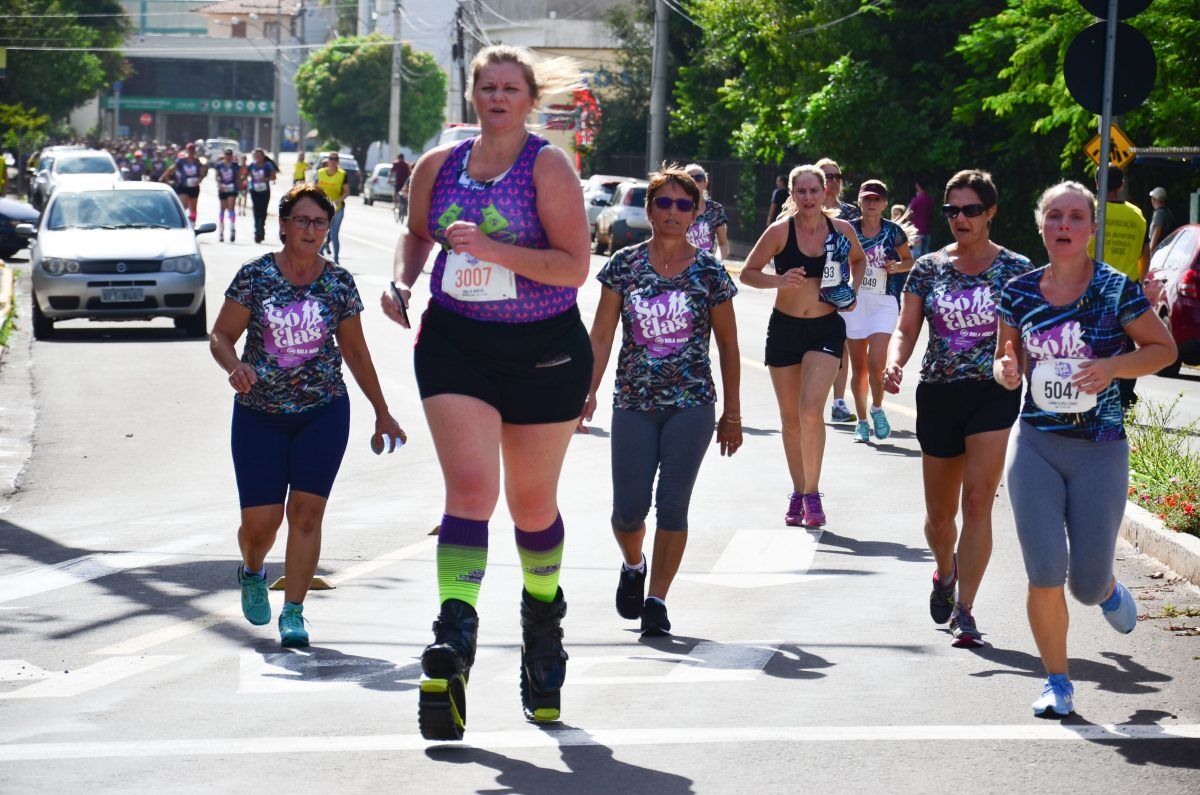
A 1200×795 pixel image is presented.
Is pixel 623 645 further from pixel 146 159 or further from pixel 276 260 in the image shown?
pixel 146 159

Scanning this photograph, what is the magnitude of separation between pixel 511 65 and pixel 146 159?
61.6 metres

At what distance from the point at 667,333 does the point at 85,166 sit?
124ft

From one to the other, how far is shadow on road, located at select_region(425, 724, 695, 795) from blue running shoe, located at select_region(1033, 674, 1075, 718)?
57.6 inches

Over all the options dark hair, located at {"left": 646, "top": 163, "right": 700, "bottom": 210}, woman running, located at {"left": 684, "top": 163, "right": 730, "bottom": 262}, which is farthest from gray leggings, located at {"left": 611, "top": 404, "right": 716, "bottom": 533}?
woman running, located at {"left": 684, "top": 163, "right": 730, "bottom": 262}

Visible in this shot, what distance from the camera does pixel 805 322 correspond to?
10.5 metres

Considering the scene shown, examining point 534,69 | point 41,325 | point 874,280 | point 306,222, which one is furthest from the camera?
point 41,325

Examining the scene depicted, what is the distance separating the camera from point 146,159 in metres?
64.9

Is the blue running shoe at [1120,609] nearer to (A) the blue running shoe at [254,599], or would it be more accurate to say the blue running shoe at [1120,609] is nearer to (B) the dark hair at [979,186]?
(B) the dark hair at [979,186]

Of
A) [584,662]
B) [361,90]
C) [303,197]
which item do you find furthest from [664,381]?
[361,90]

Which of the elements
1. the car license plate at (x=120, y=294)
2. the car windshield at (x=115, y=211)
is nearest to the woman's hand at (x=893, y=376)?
the car license plate at (x=120, y=294)

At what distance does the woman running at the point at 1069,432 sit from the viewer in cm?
618

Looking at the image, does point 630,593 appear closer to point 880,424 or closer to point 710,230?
point 880,424

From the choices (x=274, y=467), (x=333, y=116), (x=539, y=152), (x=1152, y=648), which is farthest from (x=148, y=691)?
(x=333, y=116)

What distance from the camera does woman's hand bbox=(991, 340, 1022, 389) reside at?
6367 millimetres
